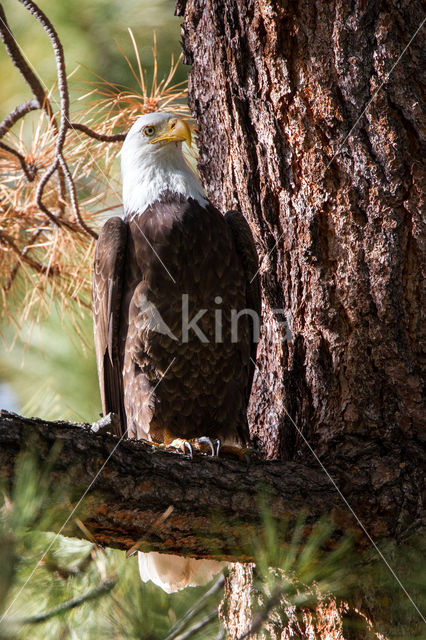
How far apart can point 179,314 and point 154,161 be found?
0.84m

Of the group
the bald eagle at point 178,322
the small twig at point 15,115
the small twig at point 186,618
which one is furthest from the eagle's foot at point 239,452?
the small twig at point 15,115

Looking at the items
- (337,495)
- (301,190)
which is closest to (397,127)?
(301,190)

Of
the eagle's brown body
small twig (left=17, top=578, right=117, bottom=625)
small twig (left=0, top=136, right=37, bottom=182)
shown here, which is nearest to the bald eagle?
the eagle's brown body

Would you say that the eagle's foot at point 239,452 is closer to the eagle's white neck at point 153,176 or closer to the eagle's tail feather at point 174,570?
the eagle's tail feather at point 174,570

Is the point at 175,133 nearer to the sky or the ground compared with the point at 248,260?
nearer to the sky

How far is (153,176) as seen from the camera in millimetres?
3018

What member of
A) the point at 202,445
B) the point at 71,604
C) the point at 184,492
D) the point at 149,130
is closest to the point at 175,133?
the point at 149,130

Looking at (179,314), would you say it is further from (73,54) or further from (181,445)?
(73,54)

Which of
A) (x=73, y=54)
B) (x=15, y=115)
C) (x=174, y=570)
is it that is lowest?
(x=174, y=570)

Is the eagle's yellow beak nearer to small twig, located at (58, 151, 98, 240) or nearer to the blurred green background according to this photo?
small twig, located at (58, 151, 98, 240)

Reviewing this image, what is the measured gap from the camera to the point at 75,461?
5.22ft

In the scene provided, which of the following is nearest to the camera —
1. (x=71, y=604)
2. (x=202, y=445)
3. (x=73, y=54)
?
(x=71, y=604)

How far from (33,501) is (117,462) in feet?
1.69

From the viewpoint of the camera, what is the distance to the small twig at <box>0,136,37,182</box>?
299 centimetres
